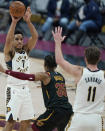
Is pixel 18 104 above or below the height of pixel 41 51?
above

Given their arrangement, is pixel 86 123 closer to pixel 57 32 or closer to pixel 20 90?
pixel 57 32

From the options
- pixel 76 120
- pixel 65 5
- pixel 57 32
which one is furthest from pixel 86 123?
pixel 65 5

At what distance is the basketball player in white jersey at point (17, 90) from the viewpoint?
6750 mm

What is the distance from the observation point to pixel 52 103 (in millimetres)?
6184

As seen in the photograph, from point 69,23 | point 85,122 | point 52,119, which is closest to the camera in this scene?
point 85,122

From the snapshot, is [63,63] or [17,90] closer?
[63,63]

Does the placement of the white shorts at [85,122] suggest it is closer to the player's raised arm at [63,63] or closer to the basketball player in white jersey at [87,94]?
the basketball player in white jersey at [87,94]

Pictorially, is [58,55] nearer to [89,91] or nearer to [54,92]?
[89,91]

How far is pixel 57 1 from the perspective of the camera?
15930 mm

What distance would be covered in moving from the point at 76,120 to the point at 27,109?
1540mm

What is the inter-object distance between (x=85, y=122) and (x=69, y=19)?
11020 mm

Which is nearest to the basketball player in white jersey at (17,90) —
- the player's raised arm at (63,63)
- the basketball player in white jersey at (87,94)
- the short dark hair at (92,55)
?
the basketball player in white jersey at (87,94)

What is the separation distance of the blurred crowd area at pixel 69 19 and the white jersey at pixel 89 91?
8928 millimetres

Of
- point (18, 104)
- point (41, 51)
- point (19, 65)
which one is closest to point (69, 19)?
point (41, 51)
